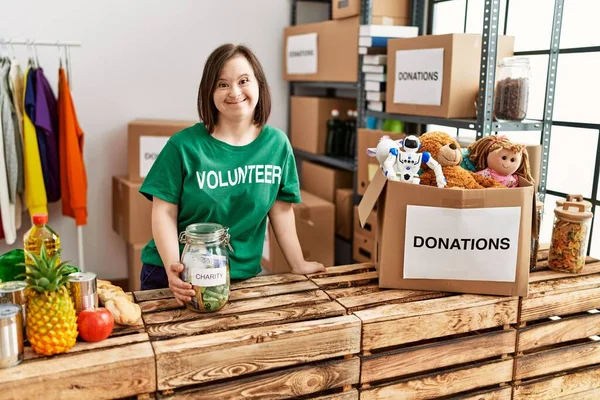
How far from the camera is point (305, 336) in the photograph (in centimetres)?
130

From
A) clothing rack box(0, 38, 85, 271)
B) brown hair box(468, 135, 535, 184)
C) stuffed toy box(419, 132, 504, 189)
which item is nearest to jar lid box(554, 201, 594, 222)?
brown hair box(468, 135, 535, 184)

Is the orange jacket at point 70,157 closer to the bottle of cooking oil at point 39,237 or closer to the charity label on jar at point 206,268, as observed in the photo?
the bottle of cooking oil at point 39,237

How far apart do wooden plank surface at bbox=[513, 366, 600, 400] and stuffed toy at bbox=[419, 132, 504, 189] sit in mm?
569

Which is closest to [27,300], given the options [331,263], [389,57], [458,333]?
[458,333]

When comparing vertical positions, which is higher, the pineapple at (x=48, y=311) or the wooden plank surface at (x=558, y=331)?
the pineapple at (x=48, y=311)

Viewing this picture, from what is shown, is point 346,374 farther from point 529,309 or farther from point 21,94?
point 21,94

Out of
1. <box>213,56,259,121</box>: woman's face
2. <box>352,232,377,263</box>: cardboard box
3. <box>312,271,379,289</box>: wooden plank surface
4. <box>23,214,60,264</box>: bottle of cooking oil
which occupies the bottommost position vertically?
<box>352,232,377,263</box>: cardboard box

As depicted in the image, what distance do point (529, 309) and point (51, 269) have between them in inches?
47.3

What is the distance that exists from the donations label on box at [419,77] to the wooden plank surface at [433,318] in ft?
4.14

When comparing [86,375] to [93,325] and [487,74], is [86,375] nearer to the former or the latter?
[93,325]

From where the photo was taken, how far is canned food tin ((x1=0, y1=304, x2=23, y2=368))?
43.4 inches

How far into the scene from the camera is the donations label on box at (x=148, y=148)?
11.2 ft

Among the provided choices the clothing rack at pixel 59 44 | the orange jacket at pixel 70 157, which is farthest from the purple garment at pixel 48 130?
the clothing rack at pixel 59 44

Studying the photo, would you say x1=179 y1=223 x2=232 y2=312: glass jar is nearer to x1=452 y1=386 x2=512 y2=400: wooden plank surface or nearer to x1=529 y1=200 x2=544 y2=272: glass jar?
x1=452 y1=386 x2=512 y2=400: wooden plank surface
